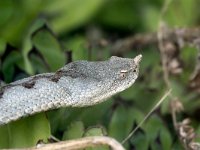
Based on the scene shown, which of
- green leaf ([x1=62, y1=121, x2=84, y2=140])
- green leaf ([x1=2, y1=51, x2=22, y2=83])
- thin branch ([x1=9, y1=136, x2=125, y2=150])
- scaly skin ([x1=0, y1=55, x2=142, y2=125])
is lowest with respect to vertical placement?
thin branch ([x1=9, y1=136, x2=125, y2=150])

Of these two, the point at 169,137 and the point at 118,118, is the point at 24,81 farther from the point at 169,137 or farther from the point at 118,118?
the point at 169,137

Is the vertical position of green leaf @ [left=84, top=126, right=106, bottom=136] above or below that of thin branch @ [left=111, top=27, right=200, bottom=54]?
below

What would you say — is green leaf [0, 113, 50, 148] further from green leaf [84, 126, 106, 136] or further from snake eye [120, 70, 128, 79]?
snake eye [120, 70, 128, 79]

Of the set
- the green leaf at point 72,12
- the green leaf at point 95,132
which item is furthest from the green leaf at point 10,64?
the green leaf at point 72,12

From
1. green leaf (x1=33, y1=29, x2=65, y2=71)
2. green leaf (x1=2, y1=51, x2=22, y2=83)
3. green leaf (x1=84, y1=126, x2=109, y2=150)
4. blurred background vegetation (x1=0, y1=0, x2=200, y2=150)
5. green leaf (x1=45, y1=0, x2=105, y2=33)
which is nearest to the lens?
green leaf (x1=84, y1=126, x2=109, y2=150)

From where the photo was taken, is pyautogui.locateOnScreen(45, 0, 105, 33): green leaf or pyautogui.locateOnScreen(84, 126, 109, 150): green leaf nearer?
pyautogui.locateOnScreen(84, 126, 109, 150): green leaf

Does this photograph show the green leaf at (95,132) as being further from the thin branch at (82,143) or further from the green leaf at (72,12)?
the green leaf at (72,12)

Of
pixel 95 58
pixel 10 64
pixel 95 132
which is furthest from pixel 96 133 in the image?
pixel 95 58

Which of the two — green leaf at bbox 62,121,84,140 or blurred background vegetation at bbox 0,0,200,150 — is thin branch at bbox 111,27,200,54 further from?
green leaf at bbox 62,121,84,140

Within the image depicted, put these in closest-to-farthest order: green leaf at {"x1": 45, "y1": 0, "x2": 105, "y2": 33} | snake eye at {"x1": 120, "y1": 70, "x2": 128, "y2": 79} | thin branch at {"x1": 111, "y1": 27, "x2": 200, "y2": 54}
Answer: snake eye at {"x1": 120, "y1": 70, "x2": 128, "y2": 79} → thin branch at {"x1": 111, "y1": 27, "x2": 200, "y2": 54} → green leaf at {"x1": 45, "y1": 0, "x2": 105, "y2": 33}

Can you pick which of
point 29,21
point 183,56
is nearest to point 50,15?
point 29,21

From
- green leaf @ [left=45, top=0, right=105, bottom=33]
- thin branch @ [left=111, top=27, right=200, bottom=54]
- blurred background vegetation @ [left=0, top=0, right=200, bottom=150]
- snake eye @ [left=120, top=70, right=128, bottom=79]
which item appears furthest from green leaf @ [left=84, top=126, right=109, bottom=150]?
green leaf @ [left=45, top=0, right=105, bottom=33]
